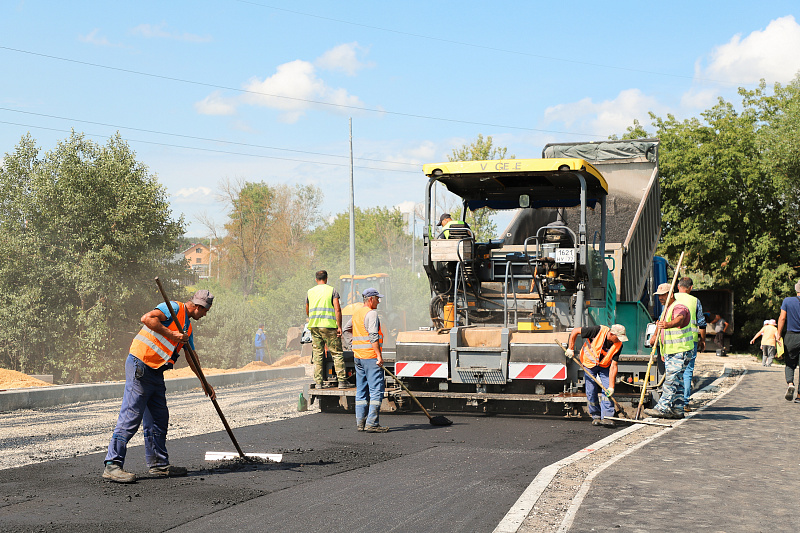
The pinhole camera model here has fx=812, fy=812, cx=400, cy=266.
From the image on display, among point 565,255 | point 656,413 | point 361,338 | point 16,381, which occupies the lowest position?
point 16,381

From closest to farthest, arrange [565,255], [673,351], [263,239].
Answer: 1. [565,255]
2. [673,351]
3. [263,239]

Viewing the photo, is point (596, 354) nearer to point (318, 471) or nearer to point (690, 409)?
point (690, 409)

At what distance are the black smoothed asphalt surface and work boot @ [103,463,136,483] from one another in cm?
8

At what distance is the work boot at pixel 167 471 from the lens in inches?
258

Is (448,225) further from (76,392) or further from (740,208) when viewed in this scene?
(740,208)

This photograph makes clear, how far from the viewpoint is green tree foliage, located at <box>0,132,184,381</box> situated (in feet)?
86.4

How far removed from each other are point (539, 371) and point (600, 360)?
0.73 meters

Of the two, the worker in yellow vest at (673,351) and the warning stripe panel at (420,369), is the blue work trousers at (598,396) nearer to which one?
the worker in yellow vest at (673,351)

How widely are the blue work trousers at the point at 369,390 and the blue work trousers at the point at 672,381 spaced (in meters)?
3.61

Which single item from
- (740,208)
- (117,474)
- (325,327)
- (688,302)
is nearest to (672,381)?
(688,302)

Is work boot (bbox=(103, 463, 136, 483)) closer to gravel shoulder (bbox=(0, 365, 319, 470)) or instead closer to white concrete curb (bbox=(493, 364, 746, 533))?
gravel shoulder (bbox=(0, 365, 319, 470))

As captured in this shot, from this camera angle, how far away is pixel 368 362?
9484 millimetres

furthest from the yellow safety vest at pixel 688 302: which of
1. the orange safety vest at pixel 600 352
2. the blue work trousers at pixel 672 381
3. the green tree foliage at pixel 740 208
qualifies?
the green tree foliage at pixel 740 208

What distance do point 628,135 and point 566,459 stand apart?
94.6 feet
